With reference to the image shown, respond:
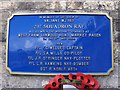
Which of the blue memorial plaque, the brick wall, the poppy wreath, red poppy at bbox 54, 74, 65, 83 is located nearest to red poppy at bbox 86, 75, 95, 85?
the poppy wreath

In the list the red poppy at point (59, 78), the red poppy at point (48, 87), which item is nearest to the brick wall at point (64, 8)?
the red poppy at point (48, 87)

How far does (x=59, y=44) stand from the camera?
5.26 meters

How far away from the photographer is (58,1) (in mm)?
5488

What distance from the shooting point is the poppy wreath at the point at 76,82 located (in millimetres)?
4941

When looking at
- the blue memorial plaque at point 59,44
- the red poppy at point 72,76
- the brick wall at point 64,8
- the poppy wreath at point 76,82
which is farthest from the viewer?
the brick wall at point 64,8

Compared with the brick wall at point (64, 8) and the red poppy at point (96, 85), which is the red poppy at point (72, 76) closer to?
the red poppy at point (96, 85)

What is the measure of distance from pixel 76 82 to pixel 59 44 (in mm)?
654

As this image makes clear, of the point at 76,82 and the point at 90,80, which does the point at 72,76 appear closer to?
the point at 76,82

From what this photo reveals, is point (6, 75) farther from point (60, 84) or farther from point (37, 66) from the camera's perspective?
point (60, 84)

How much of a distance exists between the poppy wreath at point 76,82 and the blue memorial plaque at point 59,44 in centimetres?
15

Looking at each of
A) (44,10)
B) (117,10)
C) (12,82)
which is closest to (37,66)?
(12,82)

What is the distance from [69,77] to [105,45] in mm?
730

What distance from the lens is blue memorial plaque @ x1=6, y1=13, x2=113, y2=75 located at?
5199 millimetres

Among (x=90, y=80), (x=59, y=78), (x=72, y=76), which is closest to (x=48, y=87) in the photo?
(x=59, y=78)
